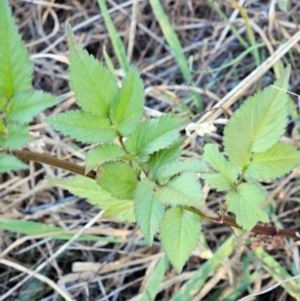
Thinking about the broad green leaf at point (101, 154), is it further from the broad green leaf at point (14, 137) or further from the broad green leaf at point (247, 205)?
the broad green leaf at point (247, 205)

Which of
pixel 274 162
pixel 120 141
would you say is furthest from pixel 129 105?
pixel 274 162

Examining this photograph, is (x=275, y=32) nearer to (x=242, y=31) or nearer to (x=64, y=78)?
(x=242, y=31)

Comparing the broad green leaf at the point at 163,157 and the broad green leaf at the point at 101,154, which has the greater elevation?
the broad green leaf at the point at 101,154

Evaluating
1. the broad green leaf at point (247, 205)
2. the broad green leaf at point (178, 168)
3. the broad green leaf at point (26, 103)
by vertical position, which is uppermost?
the broad green leaf at point (26, 103)

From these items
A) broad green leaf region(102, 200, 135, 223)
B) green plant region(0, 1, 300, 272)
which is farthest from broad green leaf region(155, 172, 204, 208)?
broad green leaf region(102, 200, 135, 223)

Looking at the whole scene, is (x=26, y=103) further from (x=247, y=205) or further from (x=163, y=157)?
(x=247, y=205)

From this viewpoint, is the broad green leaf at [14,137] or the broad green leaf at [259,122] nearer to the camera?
the broad green leaf at [14,137]

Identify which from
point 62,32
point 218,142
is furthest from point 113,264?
point 62,32

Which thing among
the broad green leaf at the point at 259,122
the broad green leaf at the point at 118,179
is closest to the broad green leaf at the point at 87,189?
the broad green leaf at the point at 118,179
